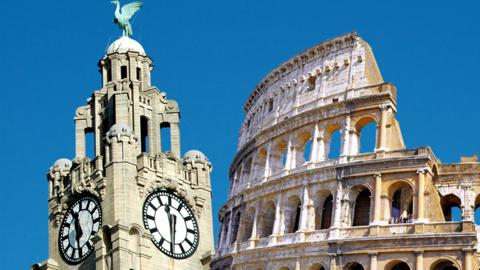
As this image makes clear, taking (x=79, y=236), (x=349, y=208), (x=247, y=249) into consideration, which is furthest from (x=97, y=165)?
(x=349, y=208)

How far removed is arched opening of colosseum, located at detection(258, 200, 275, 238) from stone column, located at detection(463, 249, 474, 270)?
14226mm

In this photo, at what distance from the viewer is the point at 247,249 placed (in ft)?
348

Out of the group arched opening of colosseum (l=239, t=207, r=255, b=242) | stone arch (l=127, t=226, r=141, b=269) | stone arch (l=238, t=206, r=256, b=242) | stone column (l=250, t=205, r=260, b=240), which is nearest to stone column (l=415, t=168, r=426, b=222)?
stone column (l=250, t=205, r=260, b=240)

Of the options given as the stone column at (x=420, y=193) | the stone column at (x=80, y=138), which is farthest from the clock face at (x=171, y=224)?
the stone column at (x=420, y=193)

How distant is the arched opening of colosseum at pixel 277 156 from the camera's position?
107688mm

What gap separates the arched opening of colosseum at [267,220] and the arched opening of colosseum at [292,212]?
1.82 m

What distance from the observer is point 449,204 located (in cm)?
10544

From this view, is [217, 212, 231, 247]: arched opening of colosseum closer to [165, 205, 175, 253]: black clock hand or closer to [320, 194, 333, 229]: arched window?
[165, 205, 175, 253]: black clock hand

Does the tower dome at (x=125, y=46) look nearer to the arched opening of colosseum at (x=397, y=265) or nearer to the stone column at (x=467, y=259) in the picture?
the arched opening of colosseum at (x=397, y=265)

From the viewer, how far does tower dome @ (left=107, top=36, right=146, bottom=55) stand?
4587 inches

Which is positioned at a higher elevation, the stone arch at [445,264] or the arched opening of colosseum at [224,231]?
the arched opening of colosseum at [224,231]

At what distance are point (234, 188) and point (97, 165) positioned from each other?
9.03 m

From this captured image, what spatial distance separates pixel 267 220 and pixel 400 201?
30.1 feet

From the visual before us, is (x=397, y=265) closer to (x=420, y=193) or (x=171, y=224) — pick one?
(x=420, y=193)
